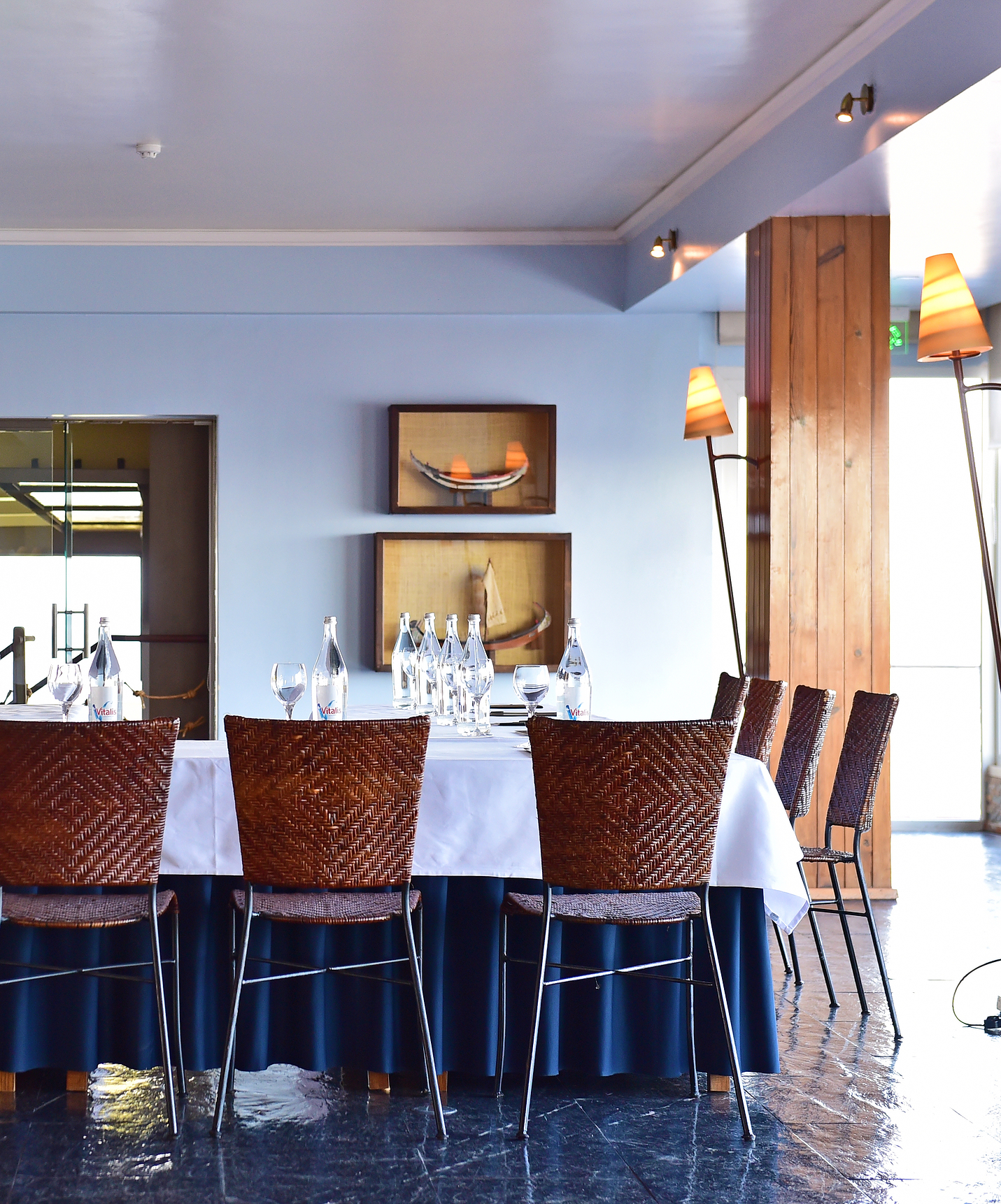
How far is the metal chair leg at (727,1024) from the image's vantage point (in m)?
2.68

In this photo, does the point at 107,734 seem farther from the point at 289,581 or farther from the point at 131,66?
the point at 289,581

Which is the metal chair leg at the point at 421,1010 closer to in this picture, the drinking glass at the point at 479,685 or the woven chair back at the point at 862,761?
the drinking glass at the point at 479,685

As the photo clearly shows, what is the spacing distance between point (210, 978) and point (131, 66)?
10.1ft

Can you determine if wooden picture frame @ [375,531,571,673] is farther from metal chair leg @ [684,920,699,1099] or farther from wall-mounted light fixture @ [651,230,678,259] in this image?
metal chair leg @ [684,920,699,1099]

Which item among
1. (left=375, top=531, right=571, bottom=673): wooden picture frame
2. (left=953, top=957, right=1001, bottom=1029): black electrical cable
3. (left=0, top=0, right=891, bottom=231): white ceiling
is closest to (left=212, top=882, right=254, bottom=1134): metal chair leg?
(left=953, top=957, right=1001, bottom=1029): black electrical cable

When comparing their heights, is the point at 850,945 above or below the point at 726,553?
below

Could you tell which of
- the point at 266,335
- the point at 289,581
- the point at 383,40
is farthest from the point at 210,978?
the point at 266,335

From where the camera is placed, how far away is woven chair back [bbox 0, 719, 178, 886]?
2.61 m

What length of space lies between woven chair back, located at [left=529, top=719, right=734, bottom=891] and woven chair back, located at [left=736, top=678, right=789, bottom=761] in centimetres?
82

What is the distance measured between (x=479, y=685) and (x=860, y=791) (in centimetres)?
115

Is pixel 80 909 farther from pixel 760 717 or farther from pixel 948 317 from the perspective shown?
pixel 948 317

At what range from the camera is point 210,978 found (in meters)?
2.93

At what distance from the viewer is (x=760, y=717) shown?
3.75 metres

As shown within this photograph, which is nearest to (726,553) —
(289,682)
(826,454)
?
(826,454)
